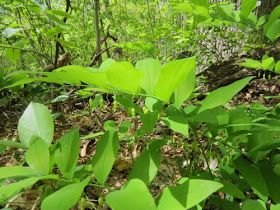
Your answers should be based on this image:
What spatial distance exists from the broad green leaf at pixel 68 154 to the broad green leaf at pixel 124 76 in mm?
206

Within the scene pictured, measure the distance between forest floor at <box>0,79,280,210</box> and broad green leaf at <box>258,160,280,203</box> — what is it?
0.23 m

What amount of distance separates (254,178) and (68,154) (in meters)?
0.56

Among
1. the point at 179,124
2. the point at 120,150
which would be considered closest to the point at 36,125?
the point at 179,124

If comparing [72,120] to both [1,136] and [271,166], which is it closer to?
[1,136]

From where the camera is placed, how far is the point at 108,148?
1.67 feet

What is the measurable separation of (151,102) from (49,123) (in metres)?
0.31

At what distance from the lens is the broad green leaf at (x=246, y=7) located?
2.26ft

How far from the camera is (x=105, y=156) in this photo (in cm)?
50

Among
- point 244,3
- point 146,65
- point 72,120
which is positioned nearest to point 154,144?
point 146,65

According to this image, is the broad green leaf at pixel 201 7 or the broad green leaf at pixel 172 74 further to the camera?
the broad green leaf at pixel 201 7

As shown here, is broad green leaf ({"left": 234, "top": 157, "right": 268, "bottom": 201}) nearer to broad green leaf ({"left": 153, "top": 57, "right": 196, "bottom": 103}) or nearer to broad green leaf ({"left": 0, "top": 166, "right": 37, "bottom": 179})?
broad green leaf ({"left": 153, "top": 57, "right": 196, "bottom": 103})

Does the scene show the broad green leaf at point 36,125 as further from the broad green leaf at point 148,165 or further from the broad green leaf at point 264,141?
the broad green leaf at point 264,141

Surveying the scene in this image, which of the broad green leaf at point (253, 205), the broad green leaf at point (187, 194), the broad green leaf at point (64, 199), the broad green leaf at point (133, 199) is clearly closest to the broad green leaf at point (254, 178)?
the broad green leaf at point (253, 205)

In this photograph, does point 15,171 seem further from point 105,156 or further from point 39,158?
point 105,156
